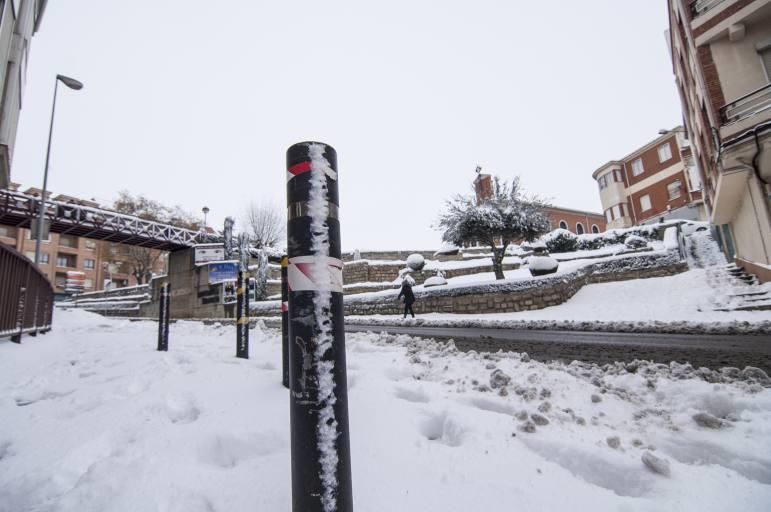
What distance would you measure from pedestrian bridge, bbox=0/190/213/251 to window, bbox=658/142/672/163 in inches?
1713

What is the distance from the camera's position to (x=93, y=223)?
2288 centimetres

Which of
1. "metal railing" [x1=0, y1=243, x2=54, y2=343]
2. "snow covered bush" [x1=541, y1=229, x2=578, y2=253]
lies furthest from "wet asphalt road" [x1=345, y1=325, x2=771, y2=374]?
"snow covered bush" [x1=541, y1=229, x2=578, y2=253]

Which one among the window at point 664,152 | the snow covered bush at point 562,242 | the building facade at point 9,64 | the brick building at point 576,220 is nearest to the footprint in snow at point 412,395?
the building facade at point 9,64

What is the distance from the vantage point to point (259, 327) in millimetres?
9891

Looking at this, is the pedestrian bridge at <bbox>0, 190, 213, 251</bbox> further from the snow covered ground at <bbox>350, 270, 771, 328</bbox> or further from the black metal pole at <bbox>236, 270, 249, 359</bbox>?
the black metal pole at <bbox>236, 270, 249, 359</bbox>

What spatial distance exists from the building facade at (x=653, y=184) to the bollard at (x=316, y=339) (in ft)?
129

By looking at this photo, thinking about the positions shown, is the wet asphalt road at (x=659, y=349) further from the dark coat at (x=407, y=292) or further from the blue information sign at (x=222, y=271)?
the blue information sign at (x=222, y=271)


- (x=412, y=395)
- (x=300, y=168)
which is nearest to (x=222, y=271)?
(x=412, y=395)

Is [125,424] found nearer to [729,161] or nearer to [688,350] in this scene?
[688,350]

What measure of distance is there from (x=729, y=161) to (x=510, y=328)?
8531mm

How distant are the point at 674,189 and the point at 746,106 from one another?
2799cm

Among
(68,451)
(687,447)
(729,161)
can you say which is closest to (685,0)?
(729,161)

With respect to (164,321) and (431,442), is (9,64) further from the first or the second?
(431,442)

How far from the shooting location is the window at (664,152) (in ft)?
111
